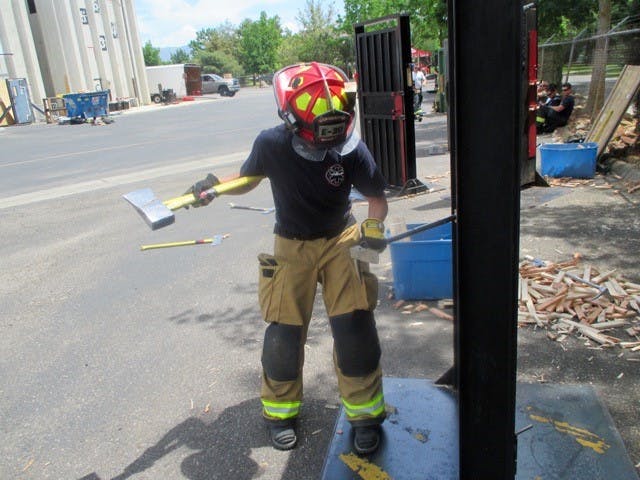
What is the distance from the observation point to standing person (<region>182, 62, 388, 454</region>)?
272 cm

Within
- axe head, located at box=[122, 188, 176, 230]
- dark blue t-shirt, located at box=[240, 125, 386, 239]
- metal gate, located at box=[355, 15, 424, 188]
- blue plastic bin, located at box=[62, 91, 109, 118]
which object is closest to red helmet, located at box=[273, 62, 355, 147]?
dark blue t-shirt, located at box=[240, 125, 386, 239]

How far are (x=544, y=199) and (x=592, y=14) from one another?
10.4 meters

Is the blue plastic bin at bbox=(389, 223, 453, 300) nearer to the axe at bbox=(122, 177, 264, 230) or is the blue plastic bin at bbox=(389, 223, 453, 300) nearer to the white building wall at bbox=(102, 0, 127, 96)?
the axe at bbox=(122, 177, 264, 230)

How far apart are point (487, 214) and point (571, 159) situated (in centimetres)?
745

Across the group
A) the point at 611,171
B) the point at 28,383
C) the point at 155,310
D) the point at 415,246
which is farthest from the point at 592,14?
the point at 28,383

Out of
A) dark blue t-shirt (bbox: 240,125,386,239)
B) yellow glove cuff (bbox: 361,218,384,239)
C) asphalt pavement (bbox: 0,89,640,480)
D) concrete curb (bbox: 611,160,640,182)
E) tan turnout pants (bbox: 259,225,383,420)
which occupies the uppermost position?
dark blue t-shirt (bbox: 240,125,386,239)

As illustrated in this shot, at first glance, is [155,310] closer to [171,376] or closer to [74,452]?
[171,376]

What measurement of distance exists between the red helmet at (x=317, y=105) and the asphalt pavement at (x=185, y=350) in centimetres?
162

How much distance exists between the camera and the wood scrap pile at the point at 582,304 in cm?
385

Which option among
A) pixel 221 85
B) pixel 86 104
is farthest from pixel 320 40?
pixel 86 104

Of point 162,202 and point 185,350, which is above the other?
point 162,202

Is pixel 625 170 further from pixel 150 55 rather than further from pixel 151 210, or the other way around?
pixel 150 55

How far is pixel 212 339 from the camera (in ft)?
14.1

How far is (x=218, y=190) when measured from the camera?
2.64 m
